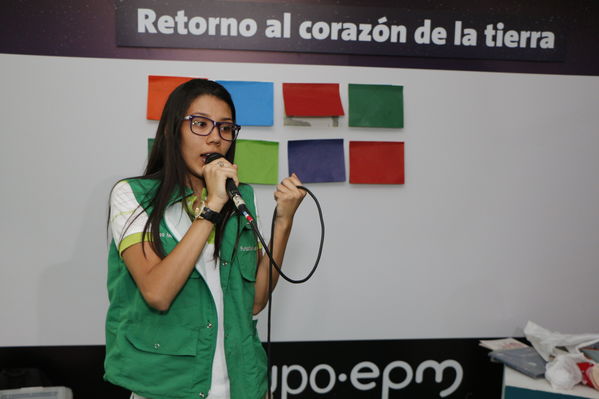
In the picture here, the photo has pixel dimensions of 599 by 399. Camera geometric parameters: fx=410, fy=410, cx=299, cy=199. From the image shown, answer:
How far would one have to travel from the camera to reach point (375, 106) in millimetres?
1881

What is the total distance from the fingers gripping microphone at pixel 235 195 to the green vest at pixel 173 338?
0.46 ft

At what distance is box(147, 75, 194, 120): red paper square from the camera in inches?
69.7

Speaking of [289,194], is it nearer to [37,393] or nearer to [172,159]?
[172,159]

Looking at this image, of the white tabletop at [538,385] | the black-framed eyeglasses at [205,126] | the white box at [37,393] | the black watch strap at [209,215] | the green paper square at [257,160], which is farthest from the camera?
the green paper square at [257,160]

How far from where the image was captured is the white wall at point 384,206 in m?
1.78

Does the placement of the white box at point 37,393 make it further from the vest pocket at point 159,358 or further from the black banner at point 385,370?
the vest pocket at point 159,358

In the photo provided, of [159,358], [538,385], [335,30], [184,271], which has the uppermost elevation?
[335,30]

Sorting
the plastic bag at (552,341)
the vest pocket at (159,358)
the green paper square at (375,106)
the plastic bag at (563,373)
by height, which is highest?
the green paper square at (375,106)

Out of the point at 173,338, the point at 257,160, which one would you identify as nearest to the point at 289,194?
the point at 173,338

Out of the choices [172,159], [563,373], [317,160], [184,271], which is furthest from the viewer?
[317,160]

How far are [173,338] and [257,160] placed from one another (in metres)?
0.99

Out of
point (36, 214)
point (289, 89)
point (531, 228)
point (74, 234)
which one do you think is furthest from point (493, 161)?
point (36, 214)

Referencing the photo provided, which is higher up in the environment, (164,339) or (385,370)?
(164,339)

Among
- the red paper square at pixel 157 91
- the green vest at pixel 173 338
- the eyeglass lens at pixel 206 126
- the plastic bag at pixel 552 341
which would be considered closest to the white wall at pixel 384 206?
the red paper square at pixel 157 91
